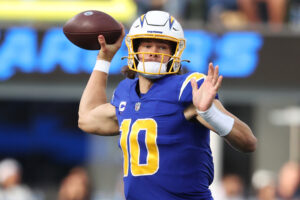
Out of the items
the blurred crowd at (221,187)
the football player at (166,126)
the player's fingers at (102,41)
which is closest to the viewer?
the football player at (166,126)

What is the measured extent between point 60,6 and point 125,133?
24.1 feet

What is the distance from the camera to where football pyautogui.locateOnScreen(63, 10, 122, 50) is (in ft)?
14.8

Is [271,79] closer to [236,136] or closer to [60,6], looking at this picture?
[60,6]

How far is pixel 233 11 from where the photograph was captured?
1098 cm

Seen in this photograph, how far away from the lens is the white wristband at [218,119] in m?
3.71

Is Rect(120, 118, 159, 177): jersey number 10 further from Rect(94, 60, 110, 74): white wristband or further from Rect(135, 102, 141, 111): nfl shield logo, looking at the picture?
Rect(94, 60, 110, 74): white wristband

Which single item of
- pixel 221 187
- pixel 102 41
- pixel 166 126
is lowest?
pixel 221 187

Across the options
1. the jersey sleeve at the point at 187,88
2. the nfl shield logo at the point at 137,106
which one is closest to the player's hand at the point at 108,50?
the nfl shield logo at the point at 137,106

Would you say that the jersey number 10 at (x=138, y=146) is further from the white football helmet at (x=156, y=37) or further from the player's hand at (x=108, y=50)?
the player's hand at (x=108, y=50)

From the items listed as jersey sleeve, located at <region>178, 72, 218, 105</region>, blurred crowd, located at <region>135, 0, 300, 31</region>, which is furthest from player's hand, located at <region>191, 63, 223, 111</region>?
blurred crowd, located at <region>135, 0, 300, 31</region>

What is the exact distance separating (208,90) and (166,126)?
388mm

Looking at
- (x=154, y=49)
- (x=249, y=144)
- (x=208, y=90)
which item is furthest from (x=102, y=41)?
(x=249, y=144)

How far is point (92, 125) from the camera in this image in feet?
14.7

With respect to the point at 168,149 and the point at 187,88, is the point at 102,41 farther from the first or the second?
the point at 168,149
